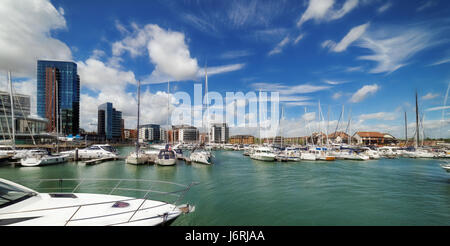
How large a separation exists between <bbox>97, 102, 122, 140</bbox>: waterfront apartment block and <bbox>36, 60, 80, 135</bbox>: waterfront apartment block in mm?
47981

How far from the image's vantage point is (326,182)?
49.1 ft

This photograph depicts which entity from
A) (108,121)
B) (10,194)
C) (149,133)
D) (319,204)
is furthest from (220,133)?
(10,194)

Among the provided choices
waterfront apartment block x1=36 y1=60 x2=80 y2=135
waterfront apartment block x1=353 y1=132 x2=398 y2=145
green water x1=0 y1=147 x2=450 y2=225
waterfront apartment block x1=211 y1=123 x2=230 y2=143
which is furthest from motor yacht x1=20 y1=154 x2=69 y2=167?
waterfront apartment block x1=211 y1=123 x2=230 y2=143

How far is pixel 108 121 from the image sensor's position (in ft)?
416

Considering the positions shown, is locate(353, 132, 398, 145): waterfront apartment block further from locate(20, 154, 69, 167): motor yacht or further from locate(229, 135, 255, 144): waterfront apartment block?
locate(20, 154, 69, 167): motor yacht

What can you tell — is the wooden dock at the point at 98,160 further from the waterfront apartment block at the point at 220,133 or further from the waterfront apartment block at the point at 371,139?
the waterfront apartment block at the point at 220,133

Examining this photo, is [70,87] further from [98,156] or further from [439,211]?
[439,211]

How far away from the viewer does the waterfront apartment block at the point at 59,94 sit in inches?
2879

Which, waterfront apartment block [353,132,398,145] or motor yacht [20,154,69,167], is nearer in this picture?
motor yacht [20,154,69,167]

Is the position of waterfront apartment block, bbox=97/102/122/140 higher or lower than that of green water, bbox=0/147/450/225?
higher

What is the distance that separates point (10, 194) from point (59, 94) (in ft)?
340

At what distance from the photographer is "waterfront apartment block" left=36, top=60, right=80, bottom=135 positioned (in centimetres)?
7312
